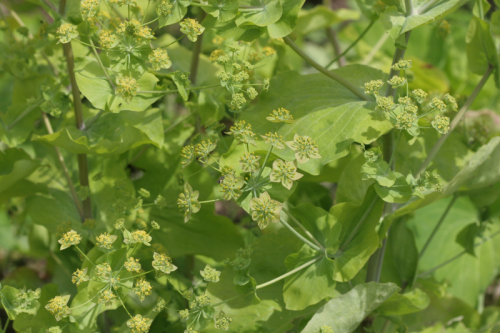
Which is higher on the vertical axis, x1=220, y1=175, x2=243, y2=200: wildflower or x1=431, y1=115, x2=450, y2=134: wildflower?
x1=431, y1=115, x2=450, y2=134: wildflower

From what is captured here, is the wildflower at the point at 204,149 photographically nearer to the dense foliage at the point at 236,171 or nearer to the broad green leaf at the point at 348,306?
the dense foliage at the point at 236,171

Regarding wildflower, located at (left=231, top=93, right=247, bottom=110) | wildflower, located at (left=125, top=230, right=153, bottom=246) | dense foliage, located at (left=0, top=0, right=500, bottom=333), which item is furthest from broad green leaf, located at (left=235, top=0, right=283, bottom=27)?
wildflower, located at (left=125, top=230, right=153, bottom=246)

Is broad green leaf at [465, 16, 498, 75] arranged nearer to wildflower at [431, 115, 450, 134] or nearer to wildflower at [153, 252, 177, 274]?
wildflower at [431, 115, 450, 134]

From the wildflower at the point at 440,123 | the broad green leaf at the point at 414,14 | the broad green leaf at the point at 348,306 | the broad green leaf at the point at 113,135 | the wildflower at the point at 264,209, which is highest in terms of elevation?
the broad green leaf at the point at 414,14

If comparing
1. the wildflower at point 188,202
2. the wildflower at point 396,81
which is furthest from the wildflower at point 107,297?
the wildflower at point 396,81

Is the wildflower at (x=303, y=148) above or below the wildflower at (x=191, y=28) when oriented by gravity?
below

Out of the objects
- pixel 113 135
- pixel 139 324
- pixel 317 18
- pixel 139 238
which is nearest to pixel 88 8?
pixel 113 135

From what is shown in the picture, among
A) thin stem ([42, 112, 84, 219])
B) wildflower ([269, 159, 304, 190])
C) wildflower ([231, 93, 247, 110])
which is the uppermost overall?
wildflower ([231, 93, 247, 110])
